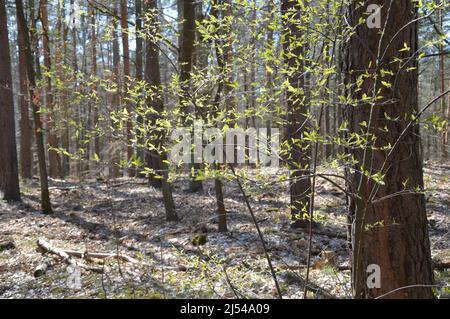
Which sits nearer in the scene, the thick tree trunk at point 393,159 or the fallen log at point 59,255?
the thick tree trunk at point 393,159

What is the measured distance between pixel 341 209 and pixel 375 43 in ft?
19.5

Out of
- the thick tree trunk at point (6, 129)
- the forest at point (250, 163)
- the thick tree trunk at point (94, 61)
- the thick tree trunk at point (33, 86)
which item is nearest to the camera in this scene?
the forest at point (250, 163)

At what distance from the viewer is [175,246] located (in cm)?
690

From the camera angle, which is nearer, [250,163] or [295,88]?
[295,88]

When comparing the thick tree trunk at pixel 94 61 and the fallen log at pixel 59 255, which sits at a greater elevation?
the thick tree trunk at pixel 94 61

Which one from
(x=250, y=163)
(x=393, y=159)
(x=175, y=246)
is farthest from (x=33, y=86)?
(x=393, y=159)

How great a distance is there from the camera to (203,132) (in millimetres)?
2607

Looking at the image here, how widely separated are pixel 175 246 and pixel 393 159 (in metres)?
4.77

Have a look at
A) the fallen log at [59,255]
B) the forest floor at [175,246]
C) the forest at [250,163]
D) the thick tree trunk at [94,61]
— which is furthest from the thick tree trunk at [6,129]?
the fallen log at [59,255]

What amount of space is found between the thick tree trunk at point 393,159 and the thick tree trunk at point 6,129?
10.4m

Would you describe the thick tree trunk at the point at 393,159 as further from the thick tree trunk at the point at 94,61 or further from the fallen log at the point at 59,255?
the fallen log at the point at 59,255

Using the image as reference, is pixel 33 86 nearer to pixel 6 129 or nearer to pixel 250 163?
pixel 6 129

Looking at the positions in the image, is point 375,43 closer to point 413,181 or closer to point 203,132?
point 413,181

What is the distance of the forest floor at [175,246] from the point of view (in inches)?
180
